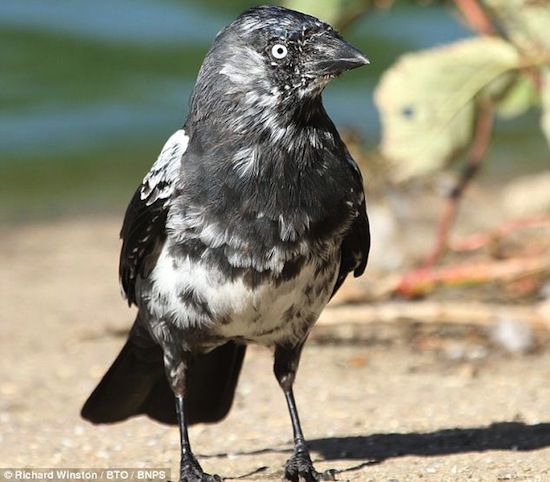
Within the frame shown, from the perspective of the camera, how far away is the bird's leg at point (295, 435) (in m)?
5.29

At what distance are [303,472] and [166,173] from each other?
1.36m

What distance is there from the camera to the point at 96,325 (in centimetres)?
838

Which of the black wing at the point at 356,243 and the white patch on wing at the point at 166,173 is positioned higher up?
the white patch on wing at the point at 166,173

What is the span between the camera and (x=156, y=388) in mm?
6156

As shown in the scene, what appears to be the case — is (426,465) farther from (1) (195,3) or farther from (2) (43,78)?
(1) (195,3)

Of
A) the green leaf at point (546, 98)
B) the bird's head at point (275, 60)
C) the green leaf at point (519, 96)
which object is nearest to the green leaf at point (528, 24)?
the green leaf at point (546, 98)

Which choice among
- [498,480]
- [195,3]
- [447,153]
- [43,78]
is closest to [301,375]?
[447,153]

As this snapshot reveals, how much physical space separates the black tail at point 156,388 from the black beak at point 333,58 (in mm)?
1579

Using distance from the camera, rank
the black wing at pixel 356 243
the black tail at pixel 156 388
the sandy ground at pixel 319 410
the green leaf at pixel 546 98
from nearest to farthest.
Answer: the black wing at pixel 356 243, the sandy ground at pixel 319 410, the black tail at pixel 156 388, the green leaf at pixel 546 98

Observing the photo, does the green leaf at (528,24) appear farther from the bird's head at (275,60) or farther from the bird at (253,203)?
the bird's head at (275,60)

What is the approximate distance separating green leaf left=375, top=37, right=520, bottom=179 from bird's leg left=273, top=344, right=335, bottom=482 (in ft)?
6.87

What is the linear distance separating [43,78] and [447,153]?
316 inches

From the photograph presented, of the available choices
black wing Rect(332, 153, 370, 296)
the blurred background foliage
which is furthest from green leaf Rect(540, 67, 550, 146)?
the blurred background foliage

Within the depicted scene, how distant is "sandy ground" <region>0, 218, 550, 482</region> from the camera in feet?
18.4
